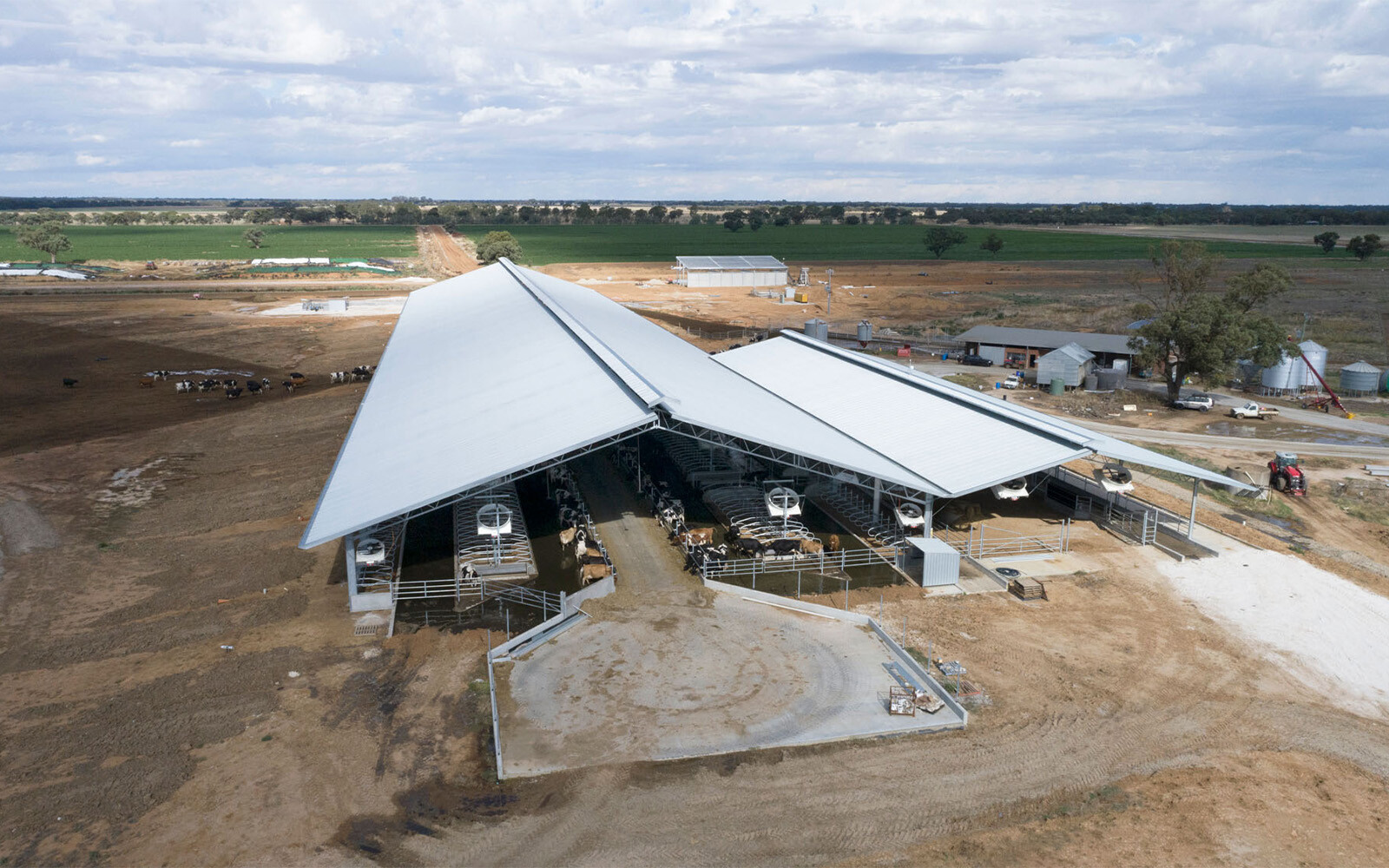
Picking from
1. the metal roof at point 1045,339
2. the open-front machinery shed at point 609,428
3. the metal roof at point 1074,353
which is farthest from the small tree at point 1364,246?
the open-front machinery shed at point 609,428

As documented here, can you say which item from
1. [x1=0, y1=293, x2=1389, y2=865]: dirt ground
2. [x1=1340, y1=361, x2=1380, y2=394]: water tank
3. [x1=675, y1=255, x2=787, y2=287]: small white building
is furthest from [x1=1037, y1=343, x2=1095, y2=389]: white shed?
[x1=675, y1=255, x2=787, y2=287]: small white building

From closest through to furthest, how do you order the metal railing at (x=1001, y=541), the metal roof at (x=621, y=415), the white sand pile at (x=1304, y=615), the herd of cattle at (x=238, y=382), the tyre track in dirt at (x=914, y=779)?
the tyre track in dirt at (x=914, y=779) < the white sand pile at (x=1304, y=615) < the metal roof at (x=621, y=415) < the metal railing at (x=1001, y=541) < the herd of cattle at (x=238, y=382)

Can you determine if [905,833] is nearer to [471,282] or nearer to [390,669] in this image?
[390,669]

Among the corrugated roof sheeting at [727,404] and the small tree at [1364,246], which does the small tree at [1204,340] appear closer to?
the corrugated roof sheeting at [727,404]

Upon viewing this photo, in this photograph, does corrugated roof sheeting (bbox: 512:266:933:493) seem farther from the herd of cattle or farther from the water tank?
the water tank

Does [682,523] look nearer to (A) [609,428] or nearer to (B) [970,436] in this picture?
(A) [609,428]

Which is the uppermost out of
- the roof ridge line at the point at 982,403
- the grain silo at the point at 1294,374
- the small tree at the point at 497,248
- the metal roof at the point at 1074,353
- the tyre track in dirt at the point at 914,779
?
the small tree at the point at 497,248

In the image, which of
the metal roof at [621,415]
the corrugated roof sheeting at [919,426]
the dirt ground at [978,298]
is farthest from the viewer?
the dirt ground at [978,298]

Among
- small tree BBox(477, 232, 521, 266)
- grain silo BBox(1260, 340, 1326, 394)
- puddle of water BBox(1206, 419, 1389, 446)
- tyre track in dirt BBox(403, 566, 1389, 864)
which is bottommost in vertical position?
tyre track in dirt BBox(403, 566, 1389, 864)
